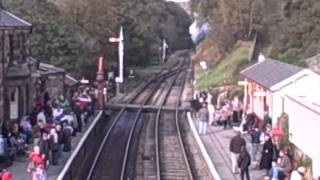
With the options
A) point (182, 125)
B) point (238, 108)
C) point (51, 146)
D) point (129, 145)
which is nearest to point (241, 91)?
point (182, 125)

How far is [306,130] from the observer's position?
23281 mm

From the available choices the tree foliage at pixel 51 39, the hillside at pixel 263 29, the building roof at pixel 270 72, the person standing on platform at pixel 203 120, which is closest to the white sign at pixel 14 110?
the person standing on platform at pixel 203 120

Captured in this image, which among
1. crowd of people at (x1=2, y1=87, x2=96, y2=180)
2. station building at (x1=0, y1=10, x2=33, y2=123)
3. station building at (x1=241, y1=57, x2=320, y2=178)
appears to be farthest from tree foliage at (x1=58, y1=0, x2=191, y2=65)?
crowd of people at (x1=2, y1=87, x2=96, y2=180)

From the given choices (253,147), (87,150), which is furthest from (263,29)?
(253,147)

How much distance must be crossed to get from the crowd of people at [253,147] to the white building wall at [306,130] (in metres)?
0.47

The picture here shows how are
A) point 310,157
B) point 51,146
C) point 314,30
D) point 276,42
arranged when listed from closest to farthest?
1. point 310,157
2. point 51,146
3. point 314,30
4. point 276,42

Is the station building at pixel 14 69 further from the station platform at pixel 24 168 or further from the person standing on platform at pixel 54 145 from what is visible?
the person standing on platform at pixel 54 145

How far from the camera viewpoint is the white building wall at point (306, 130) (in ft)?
71.8

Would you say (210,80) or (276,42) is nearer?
(276,42)

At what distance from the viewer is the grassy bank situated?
62388 millimetres

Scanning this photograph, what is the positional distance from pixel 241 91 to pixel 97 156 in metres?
18.1

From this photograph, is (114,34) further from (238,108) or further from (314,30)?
(238,108)

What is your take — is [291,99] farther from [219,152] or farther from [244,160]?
[219,152]

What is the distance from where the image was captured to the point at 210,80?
65.0 m
